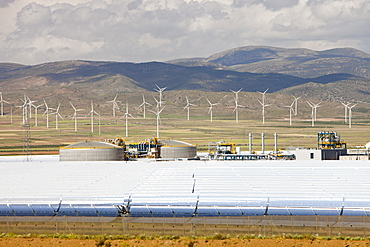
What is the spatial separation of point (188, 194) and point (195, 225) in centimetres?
771

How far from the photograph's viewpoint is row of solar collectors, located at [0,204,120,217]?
60.2 meters

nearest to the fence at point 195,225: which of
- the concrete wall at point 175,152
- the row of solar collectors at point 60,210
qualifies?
the row of solar collectors at point 60,210

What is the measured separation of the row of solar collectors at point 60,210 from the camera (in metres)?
60.2

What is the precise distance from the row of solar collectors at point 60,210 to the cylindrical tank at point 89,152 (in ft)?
185

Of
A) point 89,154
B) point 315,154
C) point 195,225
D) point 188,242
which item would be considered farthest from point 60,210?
point 315,154

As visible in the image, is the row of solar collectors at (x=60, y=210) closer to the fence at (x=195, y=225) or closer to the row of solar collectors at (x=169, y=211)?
the row of solar collectors at (x=169, y=211)

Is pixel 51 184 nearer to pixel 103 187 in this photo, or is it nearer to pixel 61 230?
pixel 103 187

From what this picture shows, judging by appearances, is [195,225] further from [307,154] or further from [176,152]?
[176,152]

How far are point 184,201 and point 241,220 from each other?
6.80 meters

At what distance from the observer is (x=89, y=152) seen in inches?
4665

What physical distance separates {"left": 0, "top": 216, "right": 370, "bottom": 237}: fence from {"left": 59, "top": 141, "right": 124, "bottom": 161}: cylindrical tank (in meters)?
59.1

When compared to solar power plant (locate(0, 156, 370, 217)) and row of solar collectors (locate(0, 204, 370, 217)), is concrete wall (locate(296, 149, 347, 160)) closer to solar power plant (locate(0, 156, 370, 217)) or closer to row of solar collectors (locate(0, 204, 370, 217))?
solar power plant (locate(0, 156, 370, 217))

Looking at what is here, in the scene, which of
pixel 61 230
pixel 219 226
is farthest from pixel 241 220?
pixel 61 230

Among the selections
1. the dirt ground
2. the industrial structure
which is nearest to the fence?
the dirt ground
